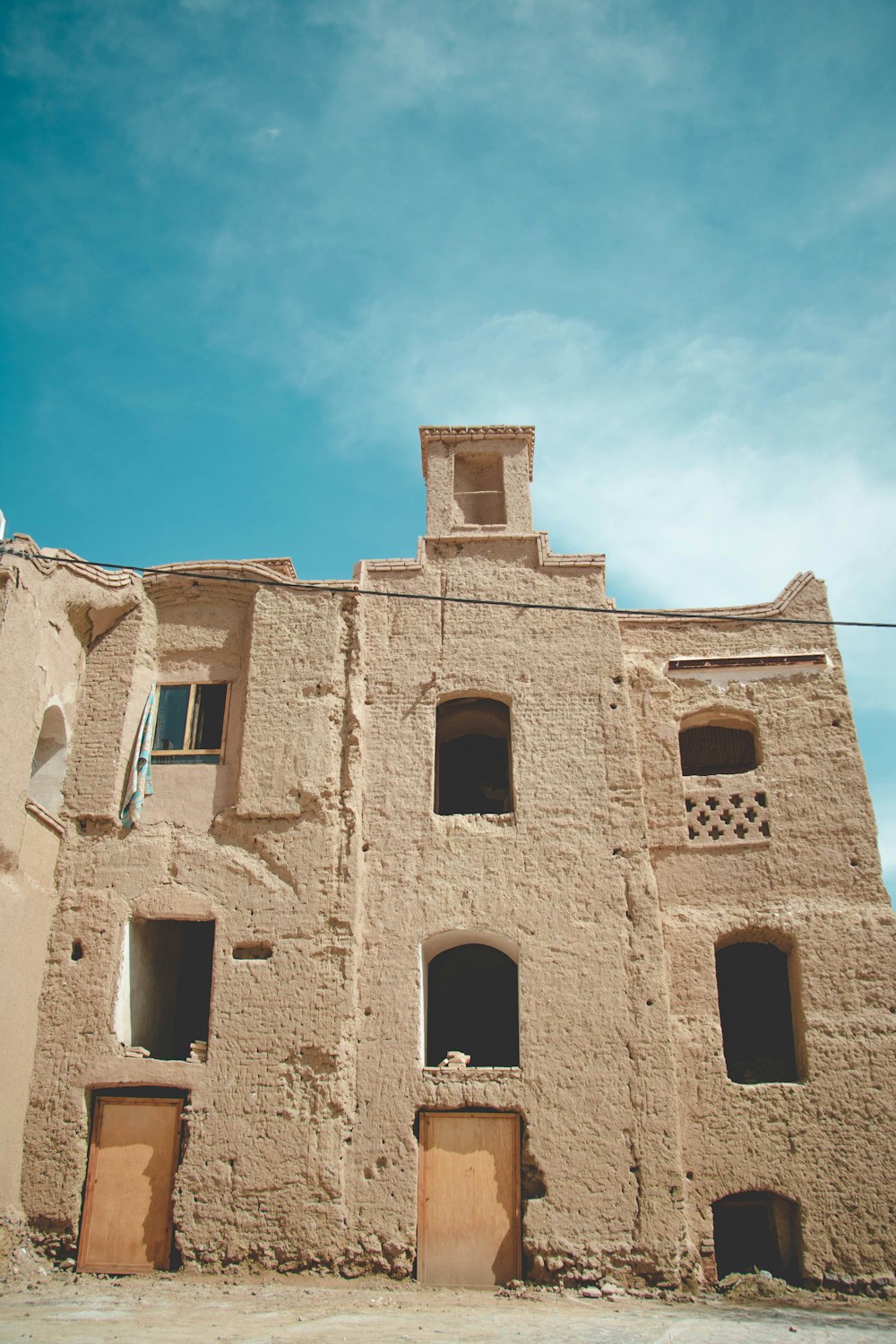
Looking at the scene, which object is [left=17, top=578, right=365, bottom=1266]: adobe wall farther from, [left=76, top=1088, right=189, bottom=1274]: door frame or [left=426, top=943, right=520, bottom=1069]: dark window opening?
[left=426, top=943, right=520, bottom=1069]: dark window opening

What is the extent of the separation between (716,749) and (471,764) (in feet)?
13.1

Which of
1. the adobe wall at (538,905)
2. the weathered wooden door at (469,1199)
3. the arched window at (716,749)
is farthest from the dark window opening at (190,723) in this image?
the arched window at (716,749)

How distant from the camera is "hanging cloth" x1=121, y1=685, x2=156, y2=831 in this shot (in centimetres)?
1417

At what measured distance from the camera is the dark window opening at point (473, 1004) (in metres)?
15.5

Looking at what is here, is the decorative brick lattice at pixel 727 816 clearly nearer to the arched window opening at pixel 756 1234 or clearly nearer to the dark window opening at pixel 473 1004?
the dark window opening at pixel 473 1004

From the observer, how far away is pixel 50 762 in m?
14.4

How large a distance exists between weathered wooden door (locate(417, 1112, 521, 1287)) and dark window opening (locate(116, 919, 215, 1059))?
10.2 feet

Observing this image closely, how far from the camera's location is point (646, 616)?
51.6 feet

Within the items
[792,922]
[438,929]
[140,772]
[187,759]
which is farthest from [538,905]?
[140,772]

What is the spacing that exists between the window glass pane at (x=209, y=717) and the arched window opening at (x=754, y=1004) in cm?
779

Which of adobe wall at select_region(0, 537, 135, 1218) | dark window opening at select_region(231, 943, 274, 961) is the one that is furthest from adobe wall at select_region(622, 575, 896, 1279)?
adobe wall at select_region(0, 537, 135, 1218)

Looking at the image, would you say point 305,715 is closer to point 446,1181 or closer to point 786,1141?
point 446,1181

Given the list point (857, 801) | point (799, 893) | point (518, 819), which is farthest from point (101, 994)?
point (857, 801)

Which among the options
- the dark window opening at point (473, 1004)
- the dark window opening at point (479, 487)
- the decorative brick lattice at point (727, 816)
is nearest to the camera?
the decorative brick lattice at point (727, 816)
